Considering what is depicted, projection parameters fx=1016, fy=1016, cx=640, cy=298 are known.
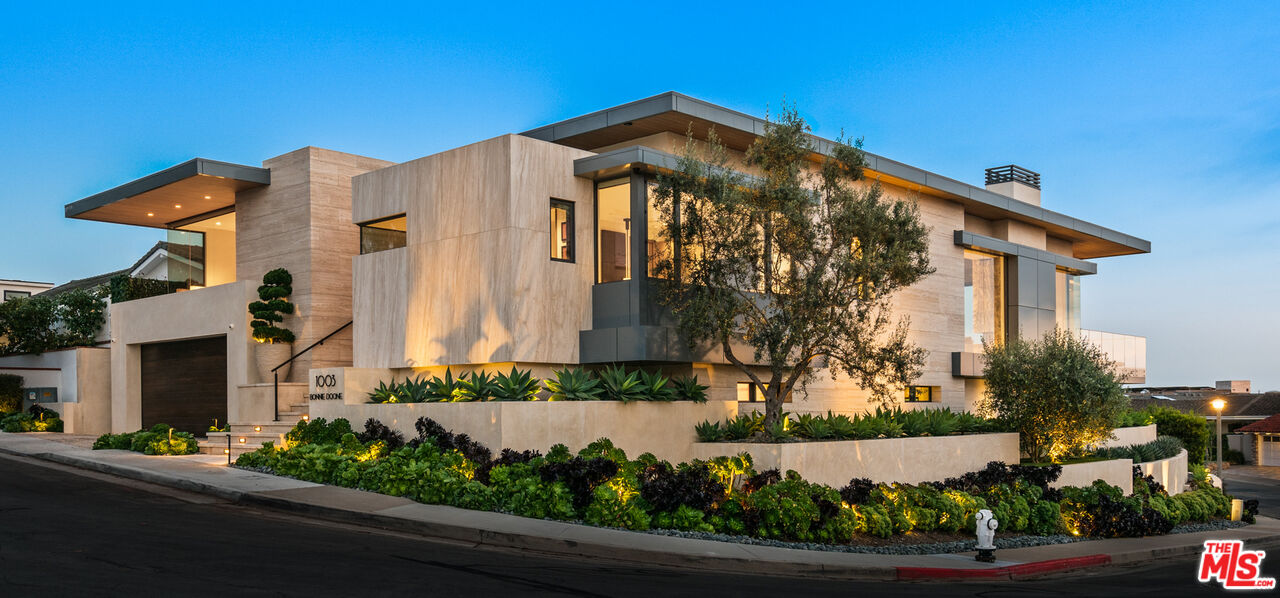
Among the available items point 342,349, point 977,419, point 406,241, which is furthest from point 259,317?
point 977,419

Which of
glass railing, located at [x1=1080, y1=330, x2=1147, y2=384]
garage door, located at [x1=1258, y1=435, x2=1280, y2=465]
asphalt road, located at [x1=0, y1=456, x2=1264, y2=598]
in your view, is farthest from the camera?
garage door, located at [x1=1258, y1=435, x2=1280, y2=465]

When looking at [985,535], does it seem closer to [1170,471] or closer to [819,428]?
[819,428]

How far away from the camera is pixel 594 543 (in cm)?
1352

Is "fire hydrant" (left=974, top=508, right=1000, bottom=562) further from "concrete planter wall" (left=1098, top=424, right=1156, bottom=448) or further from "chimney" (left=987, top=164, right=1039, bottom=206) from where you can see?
"chimney" (left=987, top=164, right=1039, bottom=206)

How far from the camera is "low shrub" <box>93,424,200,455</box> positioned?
22.1 m

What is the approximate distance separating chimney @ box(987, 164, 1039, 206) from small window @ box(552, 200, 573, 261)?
20601 mm

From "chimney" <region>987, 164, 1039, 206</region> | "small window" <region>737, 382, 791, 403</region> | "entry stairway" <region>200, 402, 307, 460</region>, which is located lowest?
"entry stairway" <region>200, 402, 307, 460</region>

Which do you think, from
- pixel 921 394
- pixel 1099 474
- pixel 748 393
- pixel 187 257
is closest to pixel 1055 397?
pixel 1099 474

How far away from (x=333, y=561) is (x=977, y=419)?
17.3 metres

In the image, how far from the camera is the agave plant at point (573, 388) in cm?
1895

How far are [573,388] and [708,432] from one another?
2.94 metres

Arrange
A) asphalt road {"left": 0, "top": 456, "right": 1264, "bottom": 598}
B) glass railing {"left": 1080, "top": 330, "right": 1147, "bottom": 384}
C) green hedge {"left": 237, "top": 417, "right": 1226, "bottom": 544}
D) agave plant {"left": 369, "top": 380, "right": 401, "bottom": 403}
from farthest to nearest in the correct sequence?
1. glass railing {"left": 1080, "top": 330, "right": 1147, "bottom": 384}
2. agave plant {"left": 369, "top": 380, "right": 401, "bottom": 403}
3. green hedge {"left": 237, "top": 417, "right": 1226, "bottom": 544}
4. asphalt road {"left": 0, "top": 456, "right": 1264, "bottom": 598}

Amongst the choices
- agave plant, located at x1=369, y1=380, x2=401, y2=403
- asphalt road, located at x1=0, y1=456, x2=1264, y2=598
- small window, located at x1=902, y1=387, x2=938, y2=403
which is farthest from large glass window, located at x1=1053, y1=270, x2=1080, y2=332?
agave plant, located at x1=369, y1=380, x2=401, y2=403

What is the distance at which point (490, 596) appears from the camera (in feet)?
32.2
